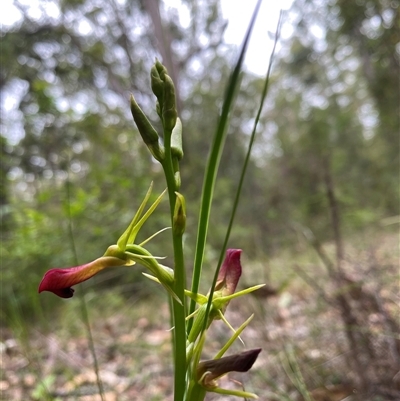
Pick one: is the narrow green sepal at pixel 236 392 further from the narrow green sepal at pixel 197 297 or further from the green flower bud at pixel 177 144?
the green flower bud at pixel 177 144

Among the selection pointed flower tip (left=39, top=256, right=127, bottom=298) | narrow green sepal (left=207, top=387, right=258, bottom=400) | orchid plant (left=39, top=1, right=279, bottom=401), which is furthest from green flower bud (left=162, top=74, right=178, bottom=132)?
narrow green sepal (left=207, top=387, right=258, bottom=400)

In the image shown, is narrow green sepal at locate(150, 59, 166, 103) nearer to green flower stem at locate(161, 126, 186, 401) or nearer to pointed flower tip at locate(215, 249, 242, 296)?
green flower stem at locate(161, 126, 186, 401)

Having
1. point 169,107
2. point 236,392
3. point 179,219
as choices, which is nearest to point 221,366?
point 236,392

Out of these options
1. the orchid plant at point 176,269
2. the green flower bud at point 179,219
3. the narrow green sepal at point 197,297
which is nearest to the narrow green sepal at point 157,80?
the orchid plant at point 176,269

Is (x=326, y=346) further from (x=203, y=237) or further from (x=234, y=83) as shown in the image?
(x=234, y=83)

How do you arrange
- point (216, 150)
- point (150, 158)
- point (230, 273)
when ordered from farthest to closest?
point (150, 158)
point (230, 273)
point (216, 150)

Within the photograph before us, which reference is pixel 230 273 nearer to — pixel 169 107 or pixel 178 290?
pixel 178 290
